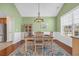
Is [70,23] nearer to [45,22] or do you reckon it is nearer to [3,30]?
[45,22]

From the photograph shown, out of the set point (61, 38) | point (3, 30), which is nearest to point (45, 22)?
point (61, 38)

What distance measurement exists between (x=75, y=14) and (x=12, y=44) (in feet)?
5.88

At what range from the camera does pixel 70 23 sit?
3070 mm

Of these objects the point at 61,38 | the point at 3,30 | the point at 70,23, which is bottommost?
the point at 61,38

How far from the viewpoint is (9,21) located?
120 inches

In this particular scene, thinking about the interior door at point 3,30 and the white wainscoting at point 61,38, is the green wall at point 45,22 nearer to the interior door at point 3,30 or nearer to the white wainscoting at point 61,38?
the white wainscoting at point 61,38

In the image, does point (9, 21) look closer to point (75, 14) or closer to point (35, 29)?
point (35, 29)

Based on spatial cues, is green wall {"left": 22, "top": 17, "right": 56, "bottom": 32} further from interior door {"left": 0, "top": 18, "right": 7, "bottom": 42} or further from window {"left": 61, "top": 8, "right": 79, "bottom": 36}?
interior door {"left": 0, "top": 18, "right": 7, "bottom": 42}

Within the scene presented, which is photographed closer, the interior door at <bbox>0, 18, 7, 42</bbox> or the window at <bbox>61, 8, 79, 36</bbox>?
the window at <bbox>61, 8, 79, 36</bbox>

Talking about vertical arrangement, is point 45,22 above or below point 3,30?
above

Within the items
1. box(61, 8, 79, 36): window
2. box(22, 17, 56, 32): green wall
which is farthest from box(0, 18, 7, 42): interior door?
box(61, 8, 79, 36): window

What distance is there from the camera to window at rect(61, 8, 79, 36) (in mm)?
2891

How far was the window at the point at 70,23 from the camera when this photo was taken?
9.48 ft

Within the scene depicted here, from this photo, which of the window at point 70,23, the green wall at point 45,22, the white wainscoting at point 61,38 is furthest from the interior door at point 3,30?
the window at point 70,23
